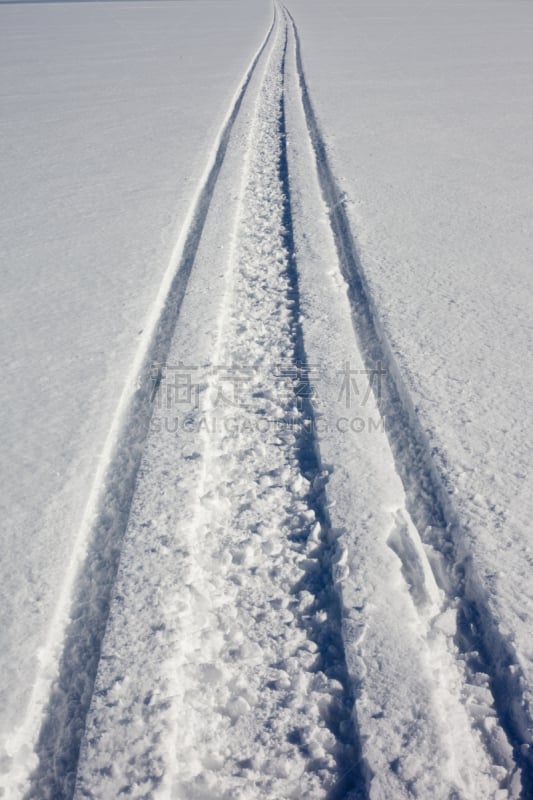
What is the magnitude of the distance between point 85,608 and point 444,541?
98 cm

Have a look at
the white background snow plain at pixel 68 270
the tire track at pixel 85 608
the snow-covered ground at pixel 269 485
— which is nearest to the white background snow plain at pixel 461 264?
the snow-covered ground at pixel 269 485

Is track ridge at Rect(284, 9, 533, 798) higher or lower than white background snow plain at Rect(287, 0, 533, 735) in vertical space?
lower

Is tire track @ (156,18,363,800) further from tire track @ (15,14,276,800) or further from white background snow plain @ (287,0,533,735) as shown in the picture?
white background snow plain @ (287,0,533,735)

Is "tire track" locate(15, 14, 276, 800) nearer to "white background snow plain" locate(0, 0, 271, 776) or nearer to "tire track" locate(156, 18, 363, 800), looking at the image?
"white background snow plain" locate(0, 0, 271, 776)

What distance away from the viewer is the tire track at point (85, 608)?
1.28 meters

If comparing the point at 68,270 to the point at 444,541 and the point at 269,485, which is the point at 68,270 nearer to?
the point at 269,485

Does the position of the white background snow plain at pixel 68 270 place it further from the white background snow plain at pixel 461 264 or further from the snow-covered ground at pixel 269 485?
the white background snow plain at pixel 461 264

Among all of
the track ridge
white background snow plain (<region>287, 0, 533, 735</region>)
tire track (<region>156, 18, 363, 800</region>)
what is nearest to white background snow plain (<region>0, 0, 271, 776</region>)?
tire track (<region>156, 18, 363, 800</region>)

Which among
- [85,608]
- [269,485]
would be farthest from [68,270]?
[85,608]

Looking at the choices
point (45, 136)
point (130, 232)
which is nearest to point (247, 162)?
point (130, 232)

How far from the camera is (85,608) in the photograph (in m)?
1.55

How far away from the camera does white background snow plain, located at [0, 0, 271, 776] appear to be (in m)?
1.69

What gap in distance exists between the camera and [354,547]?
166cm

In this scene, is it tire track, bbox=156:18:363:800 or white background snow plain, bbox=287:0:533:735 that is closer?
tire track, bbox=156:18:363:800
